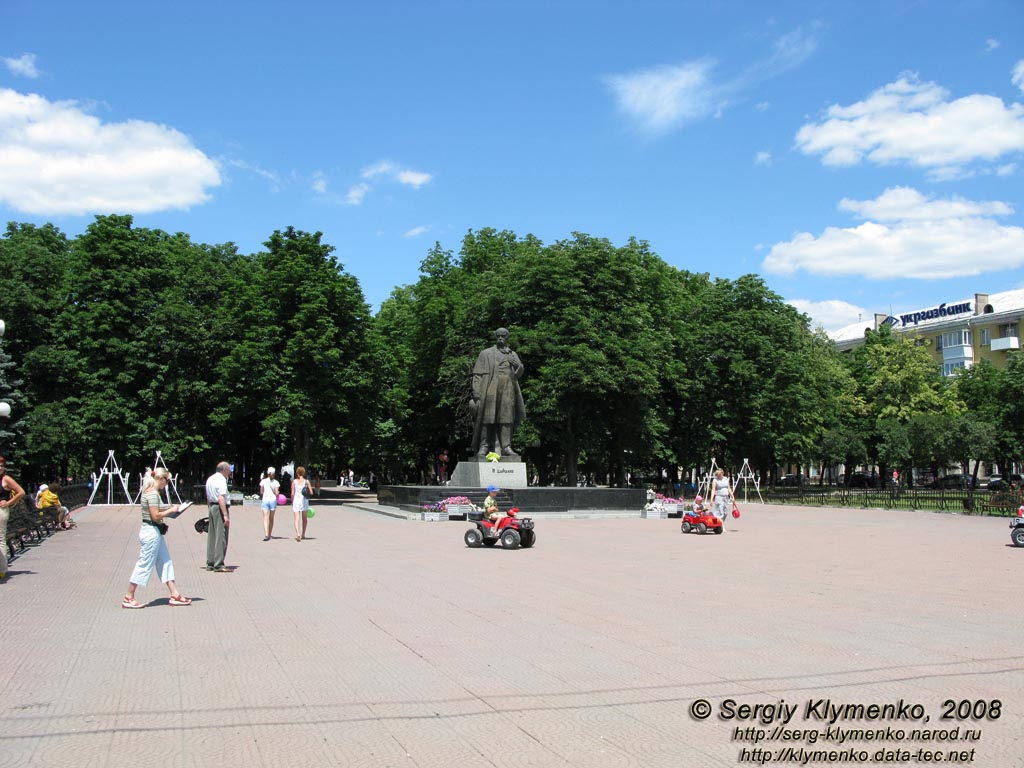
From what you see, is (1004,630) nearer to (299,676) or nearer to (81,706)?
(299,676)

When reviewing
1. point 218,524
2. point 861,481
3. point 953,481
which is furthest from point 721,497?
point 861,481

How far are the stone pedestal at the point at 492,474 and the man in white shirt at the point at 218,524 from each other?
15155 millimetres

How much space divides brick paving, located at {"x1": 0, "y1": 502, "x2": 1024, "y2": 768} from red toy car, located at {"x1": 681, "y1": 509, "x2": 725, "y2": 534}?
6.81 meters

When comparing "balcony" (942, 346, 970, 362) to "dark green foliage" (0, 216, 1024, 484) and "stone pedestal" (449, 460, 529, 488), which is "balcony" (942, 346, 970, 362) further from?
"stone pedestal" (449, 460, 529, 488)

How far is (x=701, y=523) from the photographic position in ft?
74.3

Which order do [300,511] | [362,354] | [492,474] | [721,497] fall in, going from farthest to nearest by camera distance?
[362,354]
[492,474]
[721,497]
[300,511]

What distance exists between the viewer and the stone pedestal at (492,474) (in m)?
29.1

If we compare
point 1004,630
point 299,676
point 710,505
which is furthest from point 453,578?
point 710,505

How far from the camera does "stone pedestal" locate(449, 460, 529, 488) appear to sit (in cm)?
2914

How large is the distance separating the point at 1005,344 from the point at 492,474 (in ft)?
219

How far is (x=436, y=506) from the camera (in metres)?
27.3

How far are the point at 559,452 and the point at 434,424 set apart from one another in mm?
7109

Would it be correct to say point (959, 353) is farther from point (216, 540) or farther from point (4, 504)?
point (4, 504)

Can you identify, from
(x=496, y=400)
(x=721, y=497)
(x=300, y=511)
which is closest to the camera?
(x=300, y=511)
